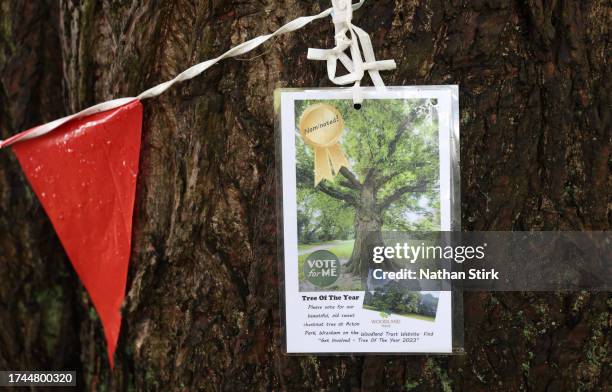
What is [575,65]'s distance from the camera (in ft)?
3.49

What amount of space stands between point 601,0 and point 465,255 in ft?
1.75

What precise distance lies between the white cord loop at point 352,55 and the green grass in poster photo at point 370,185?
0.04 meters

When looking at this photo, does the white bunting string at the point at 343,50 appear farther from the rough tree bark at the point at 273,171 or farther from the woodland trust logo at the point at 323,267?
the woodland trust logo at the point at 323,267

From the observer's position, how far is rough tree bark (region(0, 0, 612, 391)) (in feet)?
3.49

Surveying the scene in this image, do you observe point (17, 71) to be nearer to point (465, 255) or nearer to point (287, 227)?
point (287, 227)

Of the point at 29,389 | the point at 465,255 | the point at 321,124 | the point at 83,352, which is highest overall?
the point at 321,124

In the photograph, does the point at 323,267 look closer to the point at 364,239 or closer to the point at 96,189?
the point at 364,239

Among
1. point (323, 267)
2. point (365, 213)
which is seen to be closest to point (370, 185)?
point (365, 213)

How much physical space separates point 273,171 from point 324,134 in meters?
0.12

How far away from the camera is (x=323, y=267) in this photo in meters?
1.11

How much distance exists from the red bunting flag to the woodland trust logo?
0.38 metres

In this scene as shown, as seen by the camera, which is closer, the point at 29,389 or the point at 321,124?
the point at 321,124

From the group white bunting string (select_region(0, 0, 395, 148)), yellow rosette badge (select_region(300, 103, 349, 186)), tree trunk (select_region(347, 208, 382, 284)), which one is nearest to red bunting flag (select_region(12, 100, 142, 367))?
white bunting string (select_region(0, 0, 395, 148))

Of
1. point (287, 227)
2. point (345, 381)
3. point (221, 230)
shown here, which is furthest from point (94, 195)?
point (345, 381)
